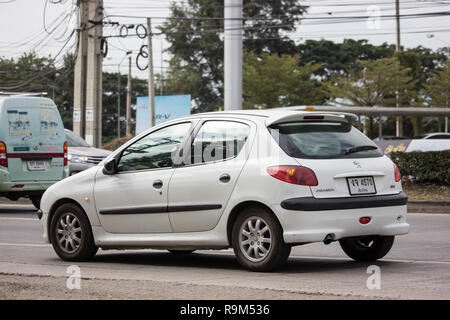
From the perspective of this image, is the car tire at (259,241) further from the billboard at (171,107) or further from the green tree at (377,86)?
the green tree at (377,86)

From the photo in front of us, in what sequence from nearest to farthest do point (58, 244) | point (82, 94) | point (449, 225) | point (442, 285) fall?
point (442, 285) < point (58, 244) < point (449, 225) < point (82, 94)

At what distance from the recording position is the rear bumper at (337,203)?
7.50 meters

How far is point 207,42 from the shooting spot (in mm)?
74500

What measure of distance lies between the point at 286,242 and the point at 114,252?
3.47m

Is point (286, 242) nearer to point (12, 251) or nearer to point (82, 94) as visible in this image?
point (12, 251)

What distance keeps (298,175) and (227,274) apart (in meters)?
1.14

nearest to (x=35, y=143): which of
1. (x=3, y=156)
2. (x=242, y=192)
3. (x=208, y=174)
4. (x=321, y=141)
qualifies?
(x=3, y=156)

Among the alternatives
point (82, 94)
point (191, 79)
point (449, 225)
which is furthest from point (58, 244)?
point (191, 79)

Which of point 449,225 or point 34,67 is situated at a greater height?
point 34,67

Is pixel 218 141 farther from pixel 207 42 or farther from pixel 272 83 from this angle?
pixel 207 42

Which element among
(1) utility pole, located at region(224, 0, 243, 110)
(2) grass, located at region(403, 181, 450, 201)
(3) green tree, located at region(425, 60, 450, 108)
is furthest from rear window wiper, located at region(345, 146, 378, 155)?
Answer: (3) green tree, located at region(425, 60, 450, 108)

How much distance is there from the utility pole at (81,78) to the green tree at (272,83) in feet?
99.6

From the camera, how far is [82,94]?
1168 inches

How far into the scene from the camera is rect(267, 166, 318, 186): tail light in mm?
7570
